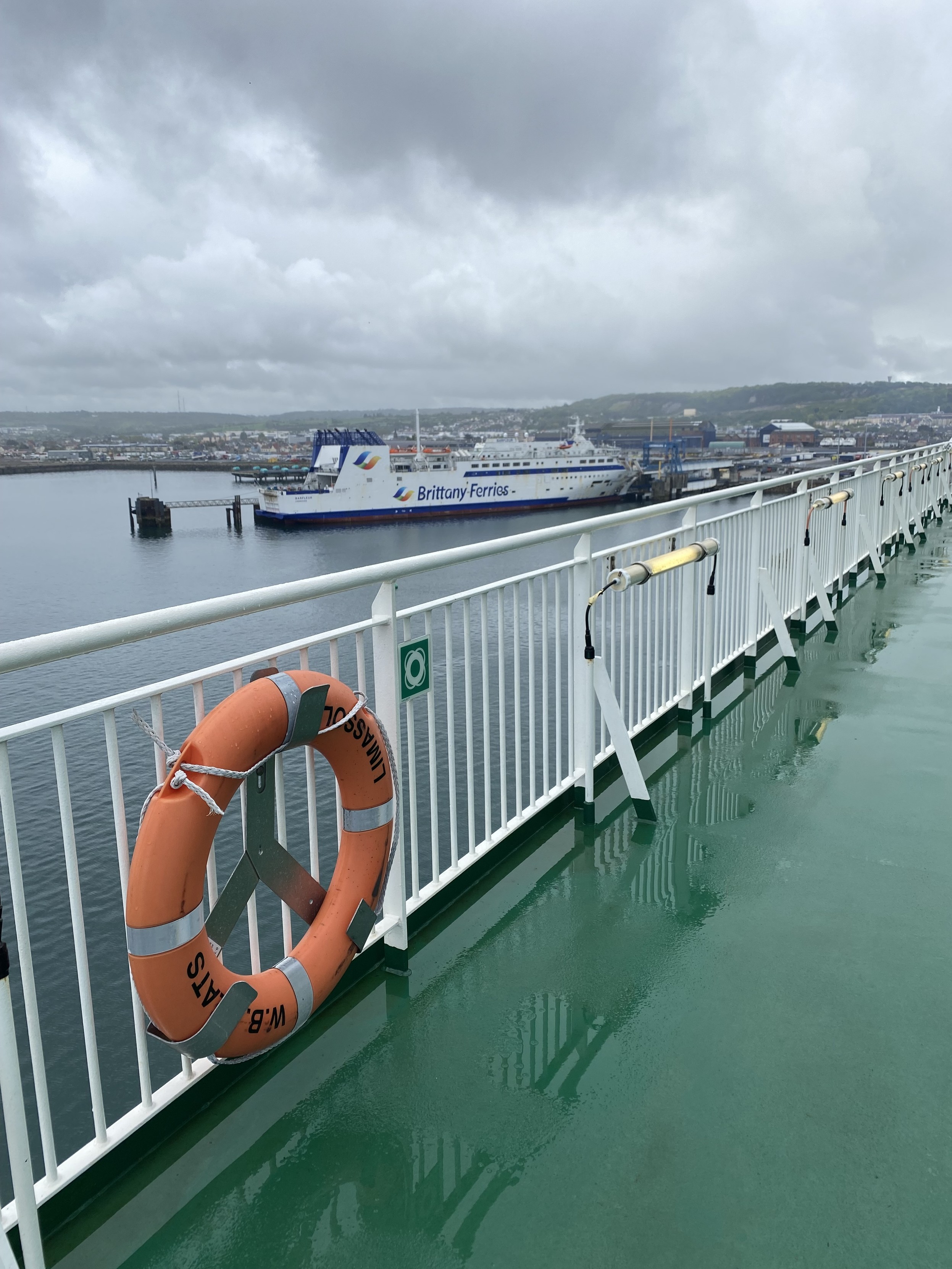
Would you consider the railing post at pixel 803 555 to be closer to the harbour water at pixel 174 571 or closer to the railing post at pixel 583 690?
the harbour water at pixel 174 571

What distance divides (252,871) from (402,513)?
1894 inches

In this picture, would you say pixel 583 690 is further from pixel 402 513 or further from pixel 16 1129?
pixel 402 513

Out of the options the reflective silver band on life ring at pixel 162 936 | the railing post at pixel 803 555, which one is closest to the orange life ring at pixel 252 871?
the reflective silver band on life ring at pixel 162 936

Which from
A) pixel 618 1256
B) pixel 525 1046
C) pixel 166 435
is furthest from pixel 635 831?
pixel 166 435

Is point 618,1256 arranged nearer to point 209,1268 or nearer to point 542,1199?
point 542,1199

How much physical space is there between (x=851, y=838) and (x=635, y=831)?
62 centimetres

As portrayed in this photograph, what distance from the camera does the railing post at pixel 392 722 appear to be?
1.88m

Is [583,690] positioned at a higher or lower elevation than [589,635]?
lower

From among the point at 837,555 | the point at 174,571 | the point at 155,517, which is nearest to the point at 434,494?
the point at 155,517

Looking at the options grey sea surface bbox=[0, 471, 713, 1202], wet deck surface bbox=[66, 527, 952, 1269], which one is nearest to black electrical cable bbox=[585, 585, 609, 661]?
grey sea surface bbox=[0, 471, 713, 1202]

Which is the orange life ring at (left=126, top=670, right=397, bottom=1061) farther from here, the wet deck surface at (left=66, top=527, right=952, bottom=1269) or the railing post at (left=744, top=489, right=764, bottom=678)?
the railing post at (left=744, top=489, right=764, bottom=678)

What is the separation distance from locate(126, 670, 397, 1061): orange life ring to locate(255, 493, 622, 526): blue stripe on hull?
46878 mm

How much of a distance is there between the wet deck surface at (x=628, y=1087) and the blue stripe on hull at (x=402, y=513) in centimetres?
4626

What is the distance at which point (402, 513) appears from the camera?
4900cm
